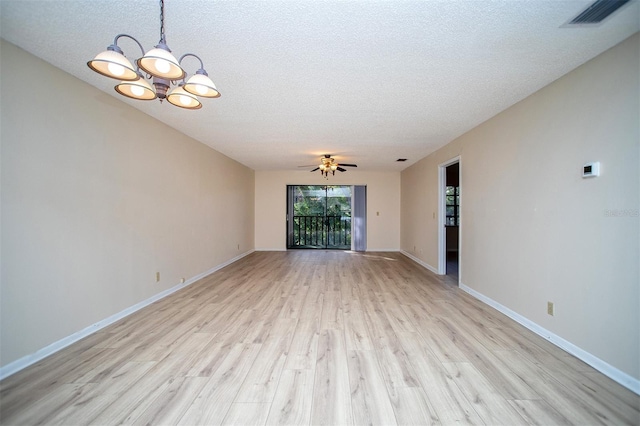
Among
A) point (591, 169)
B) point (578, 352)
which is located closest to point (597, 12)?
point (591, 169)

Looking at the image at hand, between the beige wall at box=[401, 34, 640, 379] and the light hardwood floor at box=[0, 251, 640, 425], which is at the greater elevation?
the beige wall at box=[401, 34, 640, 379]

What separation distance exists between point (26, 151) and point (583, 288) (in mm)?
4523

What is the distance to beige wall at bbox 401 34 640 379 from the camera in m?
1.84

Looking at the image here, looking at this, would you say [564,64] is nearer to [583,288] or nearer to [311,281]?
[583,288]

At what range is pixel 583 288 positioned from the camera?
214 cm

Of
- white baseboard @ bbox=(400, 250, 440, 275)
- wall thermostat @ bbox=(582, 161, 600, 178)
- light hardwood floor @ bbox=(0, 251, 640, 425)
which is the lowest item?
light hardwood floor @ bbox=(0, 251, 640, 425)

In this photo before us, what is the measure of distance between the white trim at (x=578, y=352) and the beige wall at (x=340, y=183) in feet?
15.6

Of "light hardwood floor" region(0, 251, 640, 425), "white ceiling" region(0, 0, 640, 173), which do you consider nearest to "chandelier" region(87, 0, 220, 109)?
"white ceiling" region(0, 0, 640, 173)

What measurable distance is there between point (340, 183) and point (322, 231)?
68.3 inches

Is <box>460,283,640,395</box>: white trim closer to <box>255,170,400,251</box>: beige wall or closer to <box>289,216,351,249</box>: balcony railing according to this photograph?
<box>255,170,400,251</box>: beige wall

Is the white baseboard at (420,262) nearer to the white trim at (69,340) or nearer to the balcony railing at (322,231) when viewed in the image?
the balcony railing at (322,231)

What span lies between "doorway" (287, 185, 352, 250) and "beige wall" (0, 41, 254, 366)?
4.81 metres

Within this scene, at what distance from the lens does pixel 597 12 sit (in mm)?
1588

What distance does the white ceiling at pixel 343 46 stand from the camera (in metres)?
1.60
